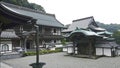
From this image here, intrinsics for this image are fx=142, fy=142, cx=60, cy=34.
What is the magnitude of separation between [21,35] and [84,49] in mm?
9879

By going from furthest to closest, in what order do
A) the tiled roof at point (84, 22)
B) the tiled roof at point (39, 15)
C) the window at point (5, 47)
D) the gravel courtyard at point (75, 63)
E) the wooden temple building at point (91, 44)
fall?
1. the tiled roof at point (39, 15)
2. the tiled roof at point (84, 22)
3. the window at point (5, 47)
4. the wooden temple building at point (91, 44)
5. the gravel courtyard at point (75, 63)

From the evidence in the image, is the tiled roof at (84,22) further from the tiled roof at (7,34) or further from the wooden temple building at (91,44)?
the tiled roof at (7,34)

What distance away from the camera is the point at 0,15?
4605 mm

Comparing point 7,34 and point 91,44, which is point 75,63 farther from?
point 7,34

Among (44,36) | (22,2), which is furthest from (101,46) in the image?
(22,2)

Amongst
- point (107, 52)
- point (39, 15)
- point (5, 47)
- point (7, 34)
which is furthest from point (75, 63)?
point (39, 15)

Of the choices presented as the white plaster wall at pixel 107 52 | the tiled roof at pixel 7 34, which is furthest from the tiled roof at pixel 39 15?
the white plaster wall at pixel 107 52

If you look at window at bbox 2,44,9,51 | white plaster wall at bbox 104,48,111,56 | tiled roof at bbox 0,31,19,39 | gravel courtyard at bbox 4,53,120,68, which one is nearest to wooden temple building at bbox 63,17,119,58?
white plaster wall at bbox 104,48,111,56

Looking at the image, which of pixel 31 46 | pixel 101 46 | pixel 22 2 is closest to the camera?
pixel 101 46

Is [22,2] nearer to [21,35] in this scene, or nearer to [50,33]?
[50,33]

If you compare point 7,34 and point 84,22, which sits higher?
point 84,22

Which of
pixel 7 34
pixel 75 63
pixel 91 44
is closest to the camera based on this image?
pixel 75 63

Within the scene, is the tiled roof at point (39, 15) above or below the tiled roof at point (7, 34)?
above

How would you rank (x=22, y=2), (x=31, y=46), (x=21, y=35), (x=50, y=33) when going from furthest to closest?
(x=22, y=2), (x=50, y=33), (x=31, y=46), (x=21, y=35)
